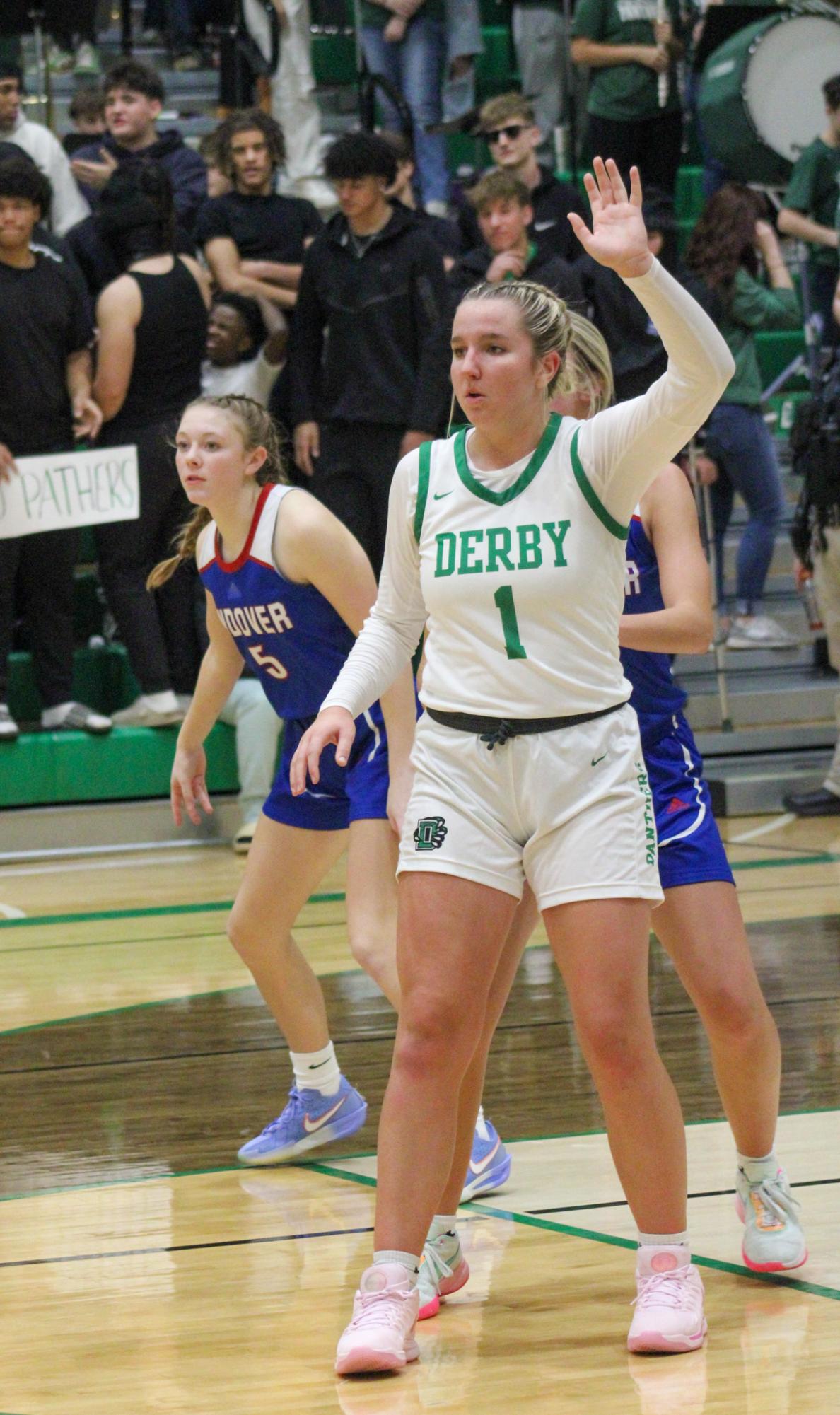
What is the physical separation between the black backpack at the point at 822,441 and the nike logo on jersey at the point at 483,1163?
4137 millimetres

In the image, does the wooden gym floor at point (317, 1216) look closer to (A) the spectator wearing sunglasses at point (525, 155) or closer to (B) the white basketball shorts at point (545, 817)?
(B) the white basketball shorts at point (545, 817)

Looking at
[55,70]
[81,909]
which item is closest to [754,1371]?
[81,909]

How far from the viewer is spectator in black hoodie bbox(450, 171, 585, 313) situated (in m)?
7.15

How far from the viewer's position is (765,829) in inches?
306

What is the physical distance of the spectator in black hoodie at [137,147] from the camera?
829cm

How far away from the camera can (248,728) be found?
7832mm

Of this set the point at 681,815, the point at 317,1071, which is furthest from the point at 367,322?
the point at 681,815

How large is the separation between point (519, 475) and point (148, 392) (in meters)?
5.18

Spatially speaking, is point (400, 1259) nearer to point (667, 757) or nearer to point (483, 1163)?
point (483, 1163)

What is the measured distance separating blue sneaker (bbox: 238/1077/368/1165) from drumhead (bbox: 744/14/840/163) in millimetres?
7412

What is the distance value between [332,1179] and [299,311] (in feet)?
15.2

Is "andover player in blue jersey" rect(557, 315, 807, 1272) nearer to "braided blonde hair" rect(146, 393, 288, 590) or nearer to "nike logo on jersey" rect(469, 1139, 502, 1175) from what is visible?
"nike logo on jersey" rect(469, 1139, 502, 1175)

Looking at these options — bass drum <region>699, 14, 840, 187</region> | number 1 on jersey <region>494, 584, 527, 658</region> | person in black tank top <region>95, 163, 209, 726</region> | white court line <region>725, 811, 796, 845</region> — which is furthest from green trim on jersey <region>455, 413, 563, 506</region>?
bass drum <region>699, 14, 840, 187</region>

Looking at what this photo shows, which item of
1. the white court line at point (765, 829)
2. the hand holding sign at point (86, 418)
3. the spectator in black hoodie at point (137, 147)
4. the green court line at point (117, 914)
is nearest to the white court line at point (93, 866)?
the green court line at point (117, 914)
